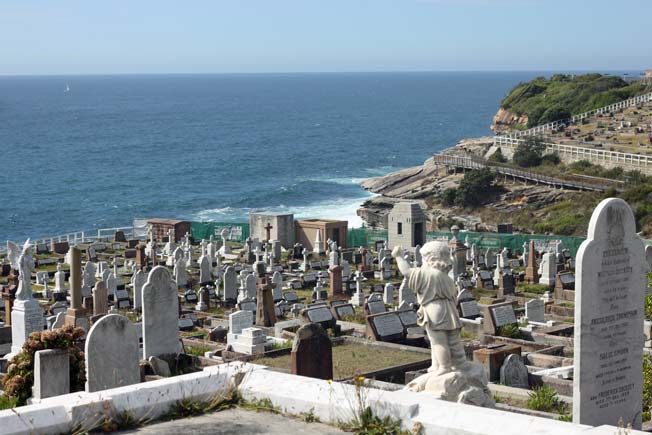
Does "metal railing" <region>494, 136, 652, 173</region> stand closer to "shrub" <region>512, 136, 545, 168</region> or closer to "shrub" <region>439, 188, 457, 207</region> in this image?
"shrub" <region>512, 136, 545, 168</region>

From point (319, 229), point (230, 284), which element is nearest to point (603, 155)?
point (319, 229)

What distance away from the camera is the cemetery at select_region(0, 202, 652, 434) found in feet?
28.3

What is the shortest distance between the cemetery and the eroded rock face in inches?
2771

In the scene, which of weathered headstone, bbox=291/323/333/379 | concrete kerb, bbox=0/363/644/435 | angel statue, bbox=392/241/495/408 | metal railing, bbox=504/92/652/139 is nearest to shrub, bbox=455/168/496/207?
metal railing, bbox=504/92/652/139

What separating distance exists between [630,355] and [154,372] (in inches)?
304

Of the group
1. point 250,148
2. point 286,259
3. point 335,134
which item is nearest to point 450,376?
point 286,259

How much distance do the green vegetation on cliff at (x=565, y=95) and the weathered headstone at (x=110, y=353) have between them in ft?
275

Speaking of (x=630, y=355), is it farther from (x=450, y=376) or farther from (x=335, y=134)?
(x=335, y=134)

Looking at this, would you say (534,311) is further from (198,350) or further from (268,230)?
(268,230)

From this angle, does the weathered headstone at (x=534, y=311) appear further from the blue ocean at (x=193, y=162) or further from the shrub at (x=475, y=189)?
the shrub at (x=475, y=189)

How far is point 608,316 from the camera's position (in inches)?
413

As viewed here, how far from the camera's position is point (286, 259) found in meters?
37.1

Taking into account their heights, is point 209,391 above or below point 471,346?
above

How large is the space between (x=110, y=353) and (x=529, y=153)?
62.4 metres
